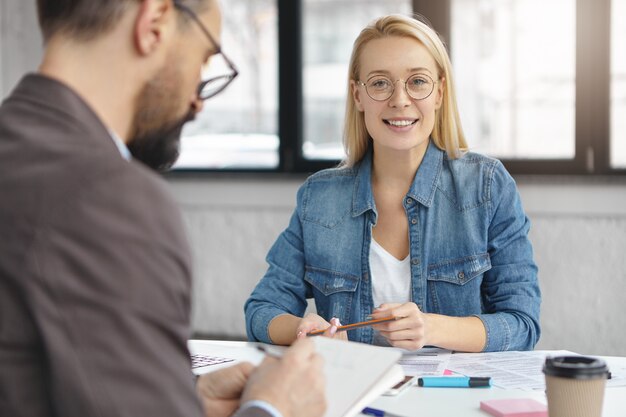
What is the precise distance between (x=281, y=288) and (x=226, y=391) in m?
0.82

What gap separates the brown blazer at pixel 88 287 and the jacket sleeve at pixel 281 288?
107 centimetres

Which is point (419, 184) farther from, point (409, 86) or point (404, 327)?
point (404, 327)

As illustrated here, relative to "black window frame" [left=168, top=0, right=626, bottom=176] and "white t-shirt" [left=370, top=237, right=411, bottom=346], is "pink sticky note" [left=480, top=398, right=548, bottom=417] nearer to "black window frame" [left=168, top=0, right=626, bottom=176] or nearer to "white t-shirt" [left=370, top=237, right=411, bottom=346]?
"white t-shirt" [left=370, top=237, right=411, bottom=346]

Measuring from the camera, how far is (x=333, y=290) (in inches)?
78.1

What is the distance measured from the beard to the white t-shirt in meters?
0.97

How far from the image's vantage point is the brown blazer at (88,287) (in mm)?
739

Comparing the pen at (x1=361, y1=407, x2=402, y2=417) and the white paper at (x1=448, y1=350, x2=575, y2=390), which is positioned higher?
the white paper at (x1=448, y1=350, x2=575, y2=390)

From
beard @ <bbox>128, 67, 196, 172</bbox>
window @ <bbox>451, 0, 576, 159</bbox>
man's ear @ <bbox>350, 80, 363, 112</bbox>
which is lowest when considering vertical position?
beard @ <bbox>128, 67, 196, 172</bbox>

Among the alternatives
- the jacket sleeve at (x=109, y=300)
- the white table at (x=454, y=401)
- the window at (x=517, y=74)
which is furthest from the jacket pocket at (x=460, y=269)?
the window at (x=517, y=74)

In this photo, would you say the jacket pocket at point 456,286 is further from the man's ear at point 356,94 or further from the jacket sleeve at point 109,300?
the jacket sleeve at point 109,300

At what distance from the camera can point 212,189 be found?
4.51 metres

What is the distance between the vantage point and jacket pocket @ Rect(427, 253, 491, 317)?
1914 mm

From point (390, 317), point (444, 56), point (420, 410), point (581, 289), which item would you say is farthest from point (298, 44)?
point (420, 410)

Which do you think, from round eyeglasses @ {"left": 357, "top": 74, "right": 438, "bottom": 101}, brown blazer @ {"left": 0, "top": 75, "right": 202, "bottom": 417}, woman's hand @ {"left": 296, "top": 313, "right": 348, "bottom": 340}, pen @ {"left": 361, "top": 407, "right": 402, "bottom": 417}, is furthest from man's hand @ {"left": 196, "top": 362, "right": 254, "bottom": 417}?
round eyeglasses @ {"left": 357, "top": 74, "right": 438, "bottom": 101}
